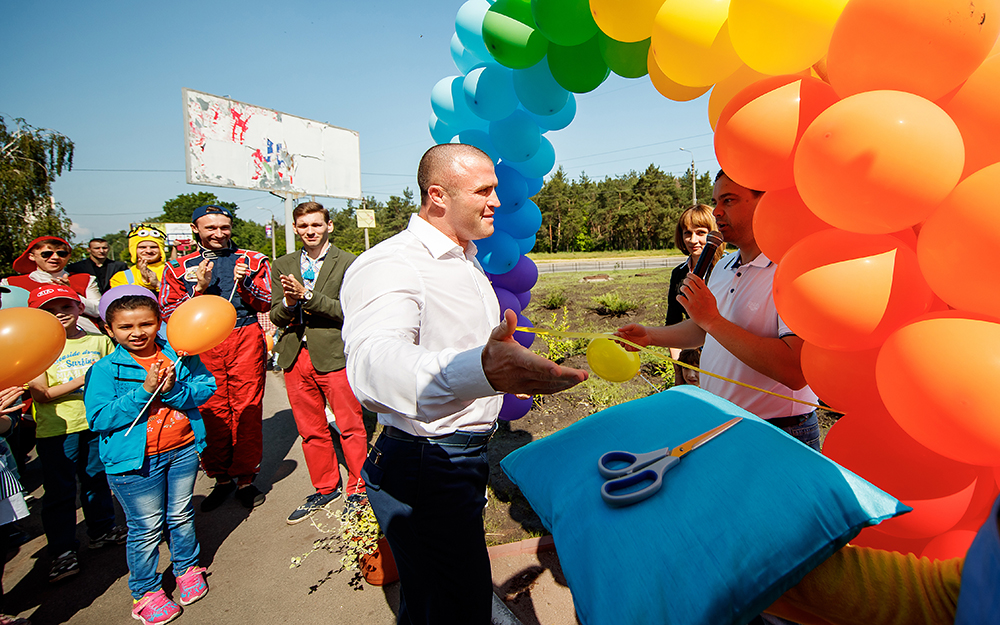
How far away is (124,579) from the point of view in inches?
120

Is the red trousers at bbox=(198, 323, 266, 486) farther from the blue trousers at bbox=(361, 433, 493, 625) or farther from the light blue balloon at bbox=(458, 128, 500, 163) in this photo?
the blue trousers at bbox=(361, 433, 493, 625)

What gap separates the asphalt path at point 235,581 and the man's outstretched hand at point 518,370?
2.27m

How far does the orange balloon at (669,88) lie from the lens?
7.53ft

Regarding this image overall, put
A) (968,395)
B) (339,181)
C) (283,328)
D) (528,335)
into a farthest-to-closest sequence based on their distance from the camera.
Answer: (339,181) < (528,335) < (283,328) < (968,395)

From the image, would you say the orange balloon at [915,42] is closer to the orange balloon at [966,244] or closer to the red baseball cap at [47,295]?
the orange balloon at [966,244]

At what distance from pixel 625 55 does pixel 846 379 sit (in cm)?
204

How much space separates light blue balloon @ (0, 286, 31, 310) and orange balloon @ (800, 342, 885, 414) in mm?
4859

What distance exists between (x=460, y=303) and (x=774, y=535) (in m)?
1.22

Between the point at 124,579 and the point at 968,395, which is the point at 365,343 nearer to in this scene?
the point at 968,395

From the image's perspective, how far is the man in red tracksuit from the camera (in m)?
3.89

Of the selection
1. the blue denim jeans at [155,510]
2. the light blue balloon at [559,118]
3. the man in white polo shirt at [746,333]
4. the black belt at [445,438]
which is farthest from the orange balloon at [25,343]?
the light blue balloon at [559,118]

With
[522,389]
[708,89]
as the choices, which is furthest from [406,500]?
[708,89]

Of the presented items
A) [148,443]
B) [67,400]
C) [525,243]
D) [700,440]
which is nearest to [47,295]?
[67,400]

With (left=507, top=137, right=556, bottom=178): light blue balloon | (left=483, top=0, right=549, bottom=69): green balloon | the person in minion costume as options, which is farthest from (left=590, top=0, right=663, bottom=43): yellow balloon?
the person in minion costume
